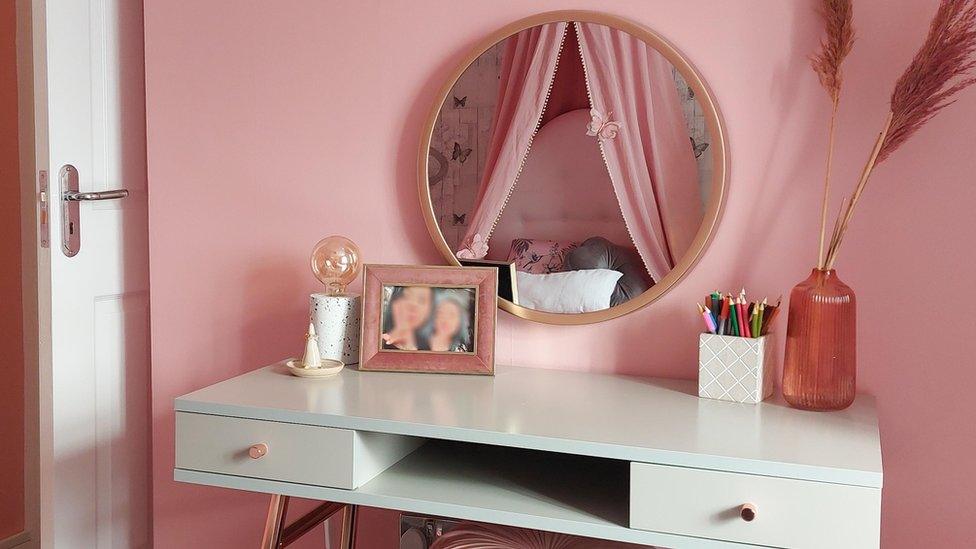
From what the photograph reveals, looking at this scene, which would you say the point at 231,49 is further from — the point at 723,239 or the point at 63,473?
the point at 723,239

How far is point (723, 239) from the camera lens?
5.53 feet

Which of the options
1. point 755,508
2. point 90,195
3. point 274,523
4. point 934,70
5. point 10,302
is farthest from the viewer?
point 10,302

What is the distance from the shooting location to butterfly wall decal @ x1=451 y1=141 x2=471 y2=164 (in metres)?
1.83

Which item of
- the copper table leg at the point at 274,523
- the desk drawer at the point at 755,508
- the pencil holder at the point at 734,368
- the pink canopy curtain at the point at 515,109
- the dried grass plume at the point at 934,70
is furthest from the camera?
the pink canopy curtain at the point at 515,109

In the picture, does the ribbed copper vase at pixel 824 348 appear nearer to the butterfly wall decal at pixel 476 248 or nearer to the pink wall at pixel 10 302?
the butterfly wall decal at pixel 476 248

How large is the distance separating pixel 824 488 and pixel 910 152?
688 millimetres

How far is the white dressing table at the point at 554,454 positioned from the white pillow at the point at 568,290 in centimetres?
15

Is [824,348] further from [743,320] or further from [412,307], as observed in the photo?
[412,307]

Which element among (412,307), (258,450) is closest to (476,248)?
(412,307)

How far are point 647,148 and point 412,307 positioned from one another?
0.55m

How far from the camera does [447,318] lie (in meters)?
1.72

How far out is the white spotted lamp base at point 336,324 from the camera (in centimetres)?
176

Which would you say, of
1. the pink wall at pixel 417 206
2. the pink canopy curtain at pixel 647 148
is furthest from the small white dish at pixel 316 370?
the pink canopy curtain at pixel 647 148

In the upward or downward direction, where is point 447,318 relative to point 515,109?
downward
